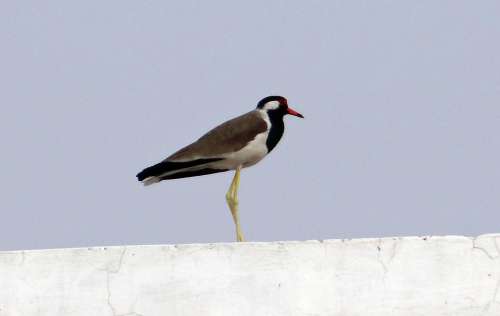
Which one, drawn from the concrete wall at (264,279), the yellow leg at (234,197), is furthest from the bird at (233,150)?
the concrete wall at (264,279)

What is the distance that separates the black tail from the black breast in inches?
13.9

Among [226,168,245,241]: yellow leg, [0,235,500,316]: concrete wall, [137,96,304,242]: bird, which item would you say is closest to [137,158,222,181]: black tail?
[137,96,304,242]: bird

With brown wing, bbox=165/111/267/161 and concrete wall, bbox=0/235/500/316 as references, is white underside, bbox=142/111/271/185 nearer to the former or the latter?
brown wing, bbox=165/111/267/161

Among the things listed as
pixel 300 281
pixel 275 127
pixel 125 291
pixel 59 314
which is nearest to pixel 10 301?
pixel 59 314

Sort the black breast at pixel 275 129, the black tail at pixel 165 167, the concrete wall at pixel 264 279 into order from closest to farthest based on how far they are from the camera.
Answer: the concrete wall at pixel 264 279, the black tail at pixel 165 167, the black breast at pixel 275 129

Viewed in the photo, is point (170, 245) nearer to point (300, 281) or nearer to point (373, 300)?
point (300, 281)

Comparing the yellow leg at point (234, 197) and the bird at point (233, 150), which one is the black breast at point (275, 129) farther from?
the yellow leg at point (234, 197)

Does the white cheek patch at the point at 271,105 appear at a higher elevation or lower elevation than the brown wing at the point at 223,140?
higher

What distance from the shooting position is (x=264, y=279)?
467 cm

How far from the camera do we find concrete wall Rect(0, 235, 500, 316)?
4.66 m

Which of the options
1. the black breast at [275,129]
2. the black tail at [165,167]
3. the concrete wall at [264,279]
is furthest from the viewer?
the black breast at [275,129]

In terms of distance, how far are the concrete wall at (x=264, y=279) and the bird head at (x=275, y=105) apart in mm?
1792

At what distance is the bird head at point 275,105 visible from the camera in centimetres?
633

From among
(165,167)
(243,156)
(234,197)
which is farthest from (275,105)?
(165,167)
